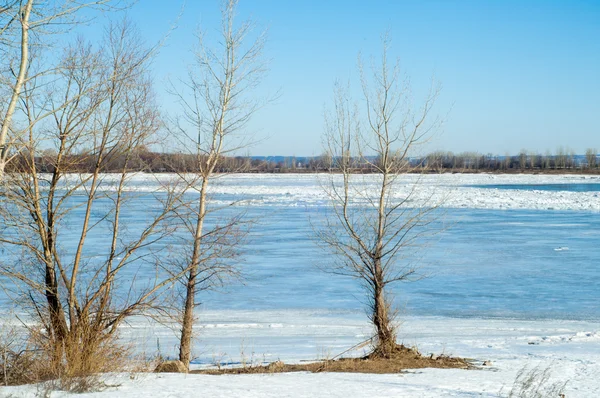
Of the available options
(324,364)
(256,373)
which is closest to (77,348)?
(256,373)

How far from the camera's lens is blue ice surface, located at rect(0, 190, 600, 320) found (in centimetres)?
1502

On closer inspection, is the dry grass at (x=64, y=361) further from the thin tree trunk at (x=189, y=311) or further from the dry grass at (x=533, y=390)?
the dry grass at (x=533, y=390)

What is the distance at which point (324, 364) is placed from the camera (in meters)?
9.98

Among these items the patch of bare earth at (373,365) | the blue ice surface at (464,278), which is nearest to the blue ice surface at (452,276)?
the blue ice surface at (464,278)

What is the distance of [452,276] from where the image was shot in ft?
59.5

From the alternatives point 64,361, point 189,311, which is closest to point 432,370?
point 189,311

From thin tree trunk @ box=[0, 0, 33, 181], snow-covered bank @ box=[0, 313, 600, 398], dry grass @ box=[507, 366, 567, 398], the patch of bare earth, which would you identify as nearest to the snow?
snow-covered bank @ box=[0, 313, 600, 398]

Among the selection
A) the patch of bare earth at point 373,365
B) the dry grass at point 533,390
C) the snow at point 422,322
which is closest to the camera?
the dry grass at point 533,390

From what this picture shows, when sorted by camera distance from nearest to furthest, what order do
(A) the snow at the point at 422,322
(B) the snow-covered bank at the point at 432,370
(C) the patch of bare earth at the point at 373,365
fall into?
(B) the snow-covered bank at the point at 432,370, (A) the snow at the point at 422,322, (C) the patch of bare earth at the point at 373,365

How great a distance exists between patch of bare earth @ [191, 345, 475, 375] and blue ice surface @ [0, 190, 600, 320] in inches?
142

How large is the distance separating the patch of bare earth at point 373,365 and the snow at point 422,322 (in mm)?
571

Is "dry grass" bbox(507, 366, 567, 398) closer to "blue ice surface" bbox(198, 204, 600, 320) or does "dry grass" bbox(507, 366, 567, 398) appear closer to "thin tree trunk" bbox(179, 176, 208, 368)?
"blue ice surface" bbox(198, 204, 600, 320)

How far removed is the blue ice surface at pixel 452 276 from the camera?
15.0 metres

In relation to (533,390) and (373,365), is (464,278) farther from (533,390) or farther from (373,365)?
(533,390)
